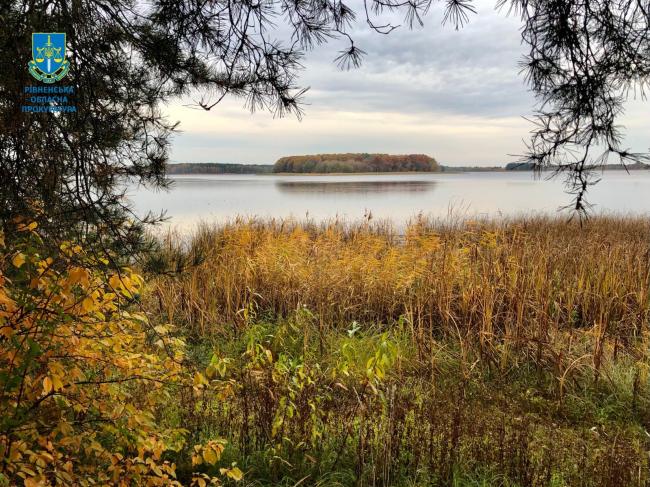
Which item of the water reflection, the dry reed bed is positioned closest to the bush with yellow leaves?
the dry reed bed

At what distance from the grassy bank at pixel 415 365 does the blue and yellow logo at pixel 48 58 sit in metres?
1.60

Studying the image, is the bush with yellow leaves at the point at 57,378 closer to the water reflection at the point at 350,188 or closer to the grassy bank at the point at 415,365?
the grassy bank at the point at 415,365

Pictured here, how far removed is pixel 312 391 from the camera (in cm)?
319

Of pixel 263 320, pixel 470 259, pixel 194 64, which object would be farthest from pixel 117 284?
pixel 470 259

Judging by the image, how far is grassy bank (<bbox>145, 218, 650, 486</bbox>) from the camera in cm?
278

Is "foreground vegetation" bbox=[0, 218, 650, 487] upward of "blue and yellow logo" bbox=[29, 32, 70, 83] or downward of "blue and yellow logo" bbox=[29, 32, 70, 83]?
downward

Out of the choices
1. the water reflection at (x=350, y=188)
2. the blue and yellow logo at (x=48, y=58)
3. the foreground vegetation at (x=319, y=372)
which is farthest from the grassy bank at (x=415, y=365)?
the water reflection at (x=350, y=188)

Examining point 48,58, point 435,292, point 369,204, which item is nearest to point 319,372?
point 435,292

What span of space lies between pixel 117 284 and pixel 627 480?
2797mm

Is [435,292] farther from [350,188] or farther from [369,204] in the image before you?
[350,188]

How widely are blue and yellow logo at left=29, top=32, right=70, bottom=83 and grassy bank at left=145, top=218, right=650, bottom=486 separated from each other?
1605mm

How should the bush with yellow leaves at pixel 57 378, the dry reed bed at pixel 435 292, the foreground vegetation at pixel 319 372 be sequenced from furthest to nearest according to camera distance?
the dry reed bed at pixel 435 292
the foreground vegetation at pixel 319 372
the bush with yellow leaves at pixel 57 378

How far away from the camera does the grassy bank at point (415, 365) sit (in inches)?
109

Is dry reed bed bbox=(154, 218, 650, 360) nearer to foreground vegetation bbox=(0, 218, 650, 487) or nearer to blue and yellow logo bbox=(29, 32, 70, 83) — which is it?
foreground vegetation bbox=(0, 218, 650, 487)
